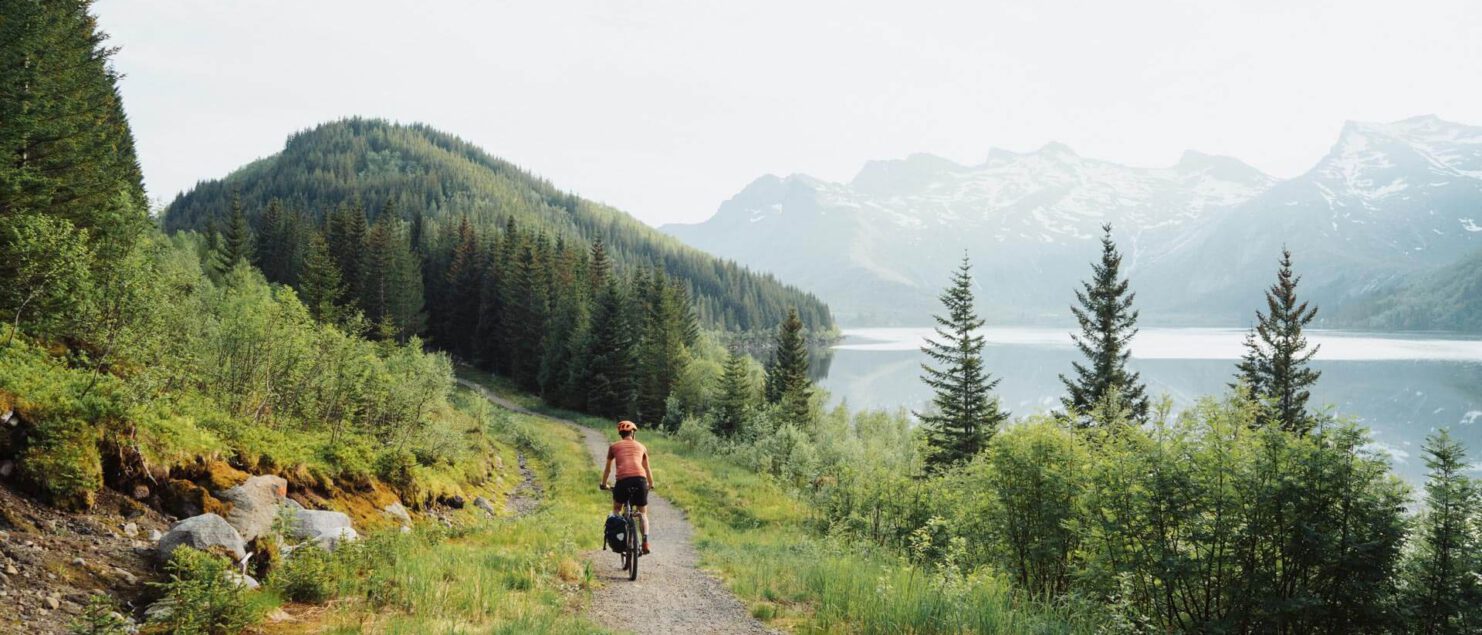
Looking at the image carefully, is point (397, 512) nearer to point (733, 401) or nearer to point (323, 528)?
point (323, 528)

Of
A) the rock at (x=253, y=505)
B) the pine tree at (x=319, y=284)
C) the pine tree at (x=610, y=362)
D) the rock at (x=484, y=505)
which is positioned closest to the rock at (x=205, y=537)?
the rock at (x=253, y=505)

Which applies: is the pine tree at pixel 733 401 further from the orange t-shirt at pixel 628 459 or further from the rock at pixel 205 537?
the rock at pixel 205 537

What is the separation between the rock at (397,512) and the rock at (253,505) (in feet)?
11.4

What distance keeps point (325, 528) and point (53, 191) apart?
57.5ft

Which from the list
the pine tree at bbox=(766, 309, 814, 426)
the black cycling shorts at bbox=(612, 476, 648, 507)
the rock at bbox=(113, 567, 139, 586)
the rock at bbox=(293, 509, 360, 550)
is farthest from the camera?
the pine tree at bbox=(766, 309, 814, 426)

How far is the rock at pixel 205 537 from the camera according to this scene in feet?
24.5

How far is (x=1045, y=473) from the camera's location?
480 inches

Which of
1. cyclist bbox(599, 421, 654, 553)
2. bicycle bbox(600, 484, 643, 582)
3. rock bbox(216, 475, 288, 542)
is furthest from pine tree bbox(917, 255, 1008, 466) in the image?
rock bbox(216, 475, 288, 542)


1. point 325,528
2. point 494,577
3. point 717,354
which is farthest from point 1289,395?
point 717,354

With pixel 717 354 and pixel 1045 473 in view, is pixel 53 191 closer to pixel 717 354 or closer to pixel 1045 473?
pixel 1045 473

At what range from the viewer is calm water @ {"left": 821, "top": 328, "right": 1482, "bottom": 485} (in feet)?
218

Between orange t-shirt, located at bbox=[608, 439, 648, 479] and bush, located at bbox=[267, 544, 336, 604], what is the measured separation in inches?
180

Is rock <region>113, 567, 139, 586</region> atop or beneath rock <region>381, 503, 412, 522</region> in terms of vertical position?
atop

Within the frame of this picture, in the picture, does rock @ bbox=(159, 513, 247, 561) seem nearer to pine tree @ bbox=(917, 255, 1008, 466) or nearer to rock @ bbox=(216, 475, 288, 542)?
rock @ bbox=(216, 475, 288, 542)
